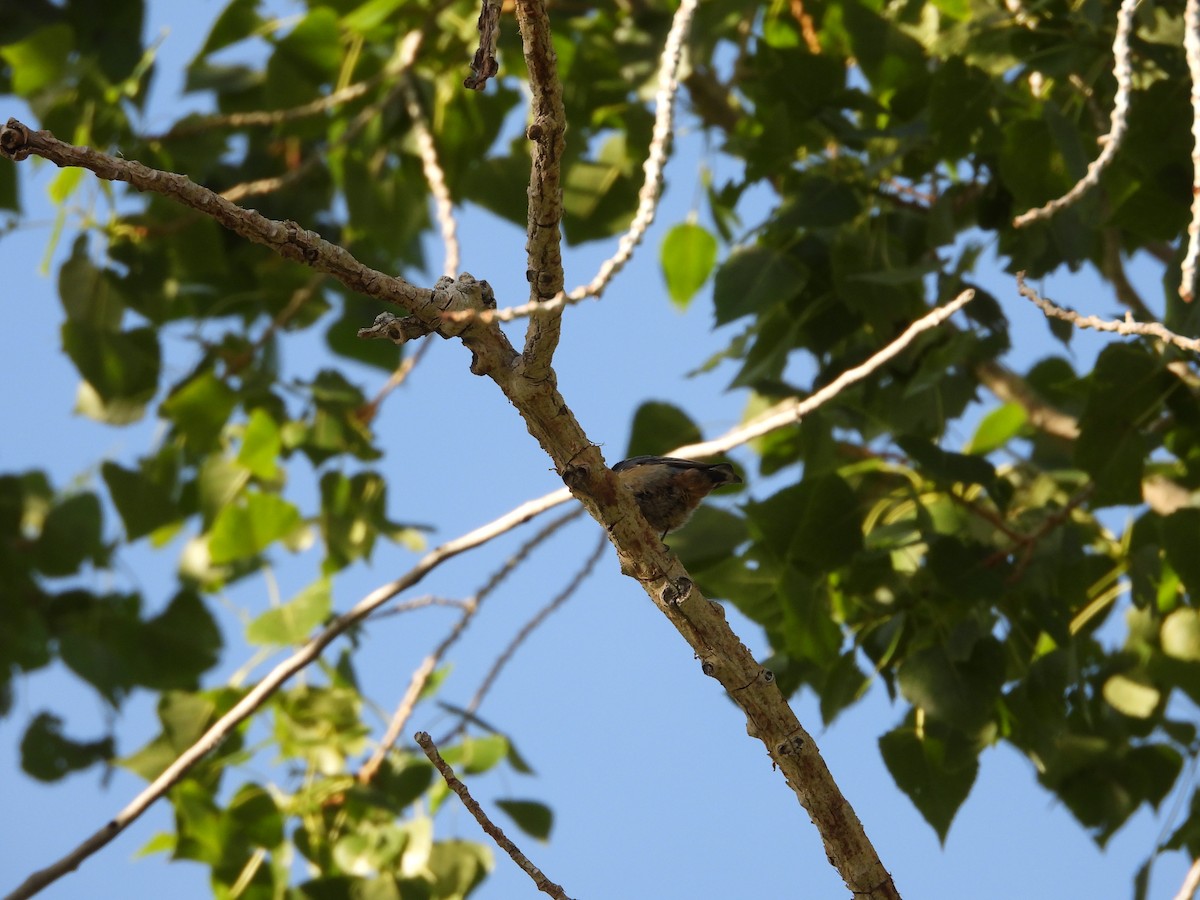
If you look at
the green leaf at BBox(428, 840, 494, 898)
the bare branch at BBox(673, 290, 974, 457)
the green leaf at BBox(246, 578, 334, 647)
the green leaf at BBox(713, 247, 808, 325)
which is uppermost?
the green leaf at BBox(246, 578, 334, 647)

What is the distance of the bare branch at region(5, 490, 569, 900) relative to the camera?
1852 mm

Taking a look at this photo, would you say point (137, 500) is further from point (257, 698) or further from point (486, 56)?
point (486, 56)

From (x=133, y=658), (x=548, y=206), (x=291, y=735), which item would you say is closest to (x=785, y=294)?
(x=548, y=206)

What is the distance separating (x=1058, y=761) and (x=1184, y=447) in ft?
2.00

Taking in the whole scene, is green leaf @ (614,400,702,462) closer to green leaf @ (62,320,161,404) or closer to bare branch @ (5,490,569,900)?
bare branch @ (5,490,569,900)

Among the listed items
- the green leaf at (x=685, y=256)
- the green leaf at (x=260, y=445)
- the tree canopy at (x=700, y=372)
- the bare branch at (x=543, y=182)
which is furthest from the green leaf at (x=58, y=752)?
the bare branch at (x=543, y=182)

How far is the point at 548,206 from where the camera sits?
3.68 ft

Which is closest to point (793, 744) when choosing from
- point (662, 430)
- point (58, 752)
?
point (662, 430)

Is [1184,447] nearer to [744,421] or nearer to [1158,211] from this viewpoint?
[1158,211]

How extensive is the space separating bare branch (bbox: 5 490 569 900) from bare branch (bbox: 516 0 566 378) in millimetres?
629

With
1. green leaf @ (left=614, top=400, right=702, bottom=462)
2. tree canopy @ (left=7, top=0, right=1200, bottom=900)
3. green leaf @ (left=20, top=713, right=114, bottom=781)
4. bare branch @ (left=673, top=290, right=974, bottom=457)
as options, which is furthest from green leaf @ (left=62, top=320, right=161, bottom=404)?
bare branch @ (left=673, top=290, right=974, bottom=457)

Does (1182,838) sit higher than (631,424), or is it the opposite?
(631,424)

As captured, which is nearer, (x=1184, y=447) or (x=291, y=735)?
(x=1184, y=447)

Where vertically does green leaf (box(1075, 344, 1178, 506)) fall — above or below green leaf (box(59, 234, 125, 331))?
below
